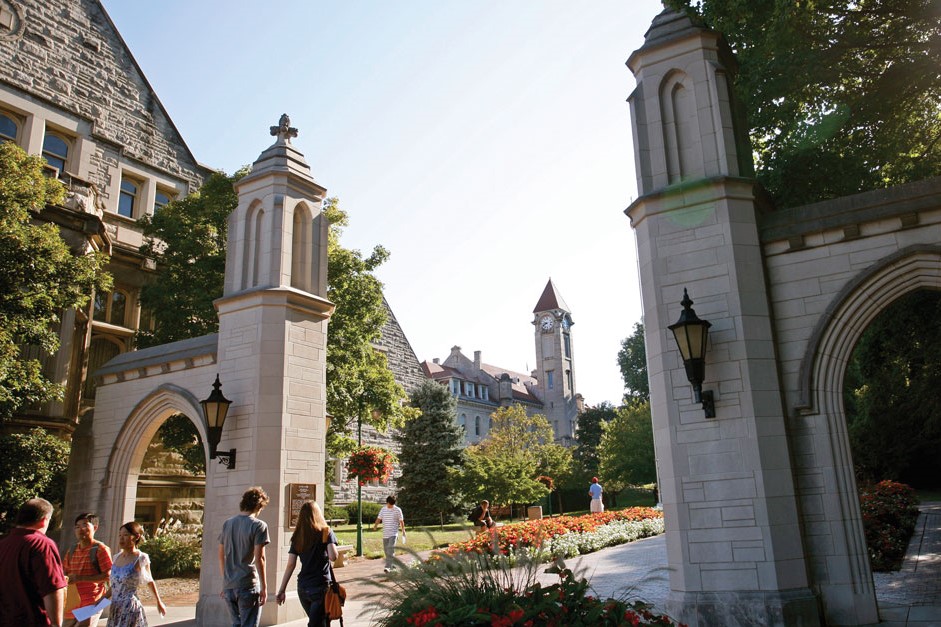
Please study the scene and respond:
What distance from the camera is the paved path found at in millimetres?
5246

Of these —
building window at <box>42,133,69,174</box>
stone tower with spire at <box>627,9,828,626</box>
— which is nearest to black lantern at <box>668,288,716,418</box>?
stone tower with spire at <box>627,9,828,626</box>

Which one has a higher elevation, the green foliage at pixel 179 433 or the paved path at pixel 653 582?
the green foliage at pixel 179 433

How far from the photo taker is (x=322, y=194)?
11148 mm

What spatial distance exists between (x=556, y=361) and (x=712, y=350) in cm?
6671

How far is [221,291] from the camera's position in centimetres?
1614

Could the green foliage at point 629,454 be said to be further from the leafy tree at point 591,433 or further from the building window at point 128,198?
the building window at point 128,198

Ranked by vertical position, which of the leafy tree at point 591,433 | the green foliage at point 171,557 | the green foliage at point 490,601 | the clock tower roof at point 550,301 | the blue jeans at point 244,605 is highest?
the clock tower roof at point 550,301

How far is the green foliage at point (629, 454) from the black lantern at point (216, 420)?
3243cm

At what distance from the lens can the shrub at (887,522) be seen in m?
9.71

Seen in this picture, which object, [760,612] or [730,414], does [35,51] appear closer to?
[730,414]

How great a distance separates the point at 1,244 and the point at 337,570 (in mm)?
9051

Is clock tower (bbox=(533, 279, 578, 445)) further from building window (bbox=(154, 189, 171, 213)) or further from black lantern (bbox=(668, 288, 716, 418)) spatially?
black lantern (bbox=(668, 288, 716, 418))

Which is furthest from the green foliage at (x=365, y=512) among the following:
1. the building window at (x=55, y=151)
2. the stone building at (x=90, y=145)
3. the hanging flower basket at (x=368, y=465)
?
the building window at (x=55, y=151)

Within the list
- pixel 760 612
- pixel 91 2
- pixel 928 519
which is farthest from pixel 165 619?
pixel 91 2
